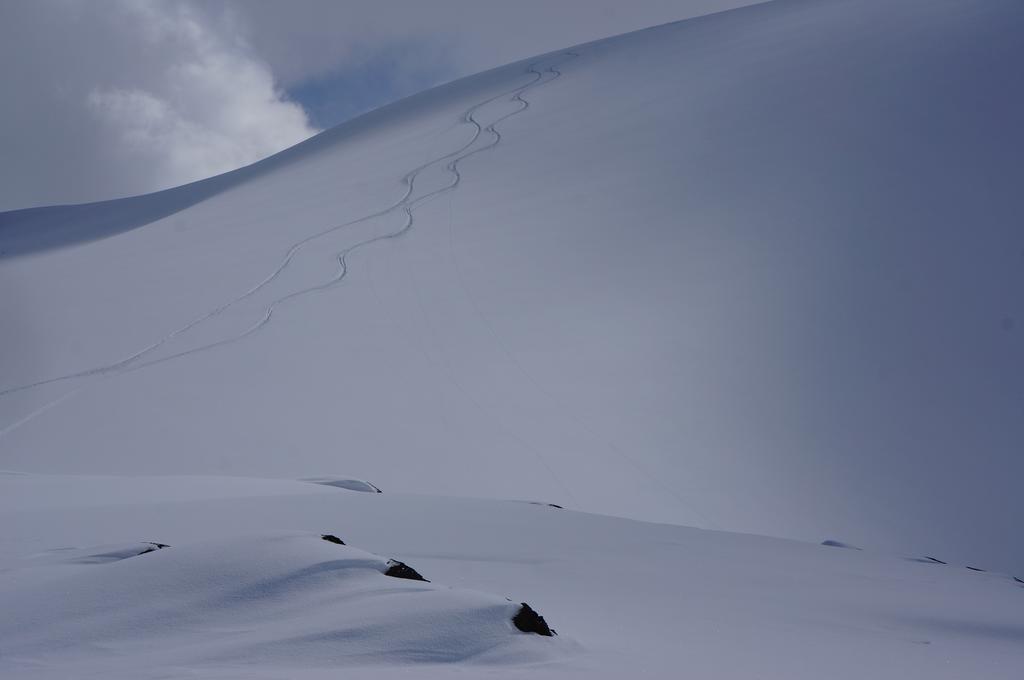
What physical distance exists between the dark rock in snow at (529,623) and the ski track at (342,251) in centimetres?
443

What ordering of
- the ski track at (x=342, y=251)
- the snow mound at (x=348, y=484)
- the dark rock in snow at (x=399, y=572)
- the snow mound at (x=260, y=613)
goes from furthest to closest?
the ski track at (x=342, y=251) → the snow mound at (x=348, y=484) → the dark rock in snow at (x=399, y=572) → the snow mound at (x=260, y=613)

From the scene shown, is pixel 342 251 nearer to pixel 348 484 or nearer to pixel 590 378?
pixel 590 378

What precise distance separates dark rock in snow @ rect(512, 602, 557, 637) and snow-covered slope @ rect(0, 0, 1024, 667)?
47 millimetres

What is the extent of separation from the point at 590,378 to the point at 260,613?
5073 mm

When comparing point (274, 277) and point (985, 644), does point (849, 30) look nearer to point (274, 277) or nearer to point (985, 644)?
point (274, 277)

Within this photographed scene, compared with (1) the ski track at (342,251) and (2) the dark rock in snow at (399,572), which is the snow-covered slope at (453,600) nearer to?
(2) the dark rock in snow at (399,572)

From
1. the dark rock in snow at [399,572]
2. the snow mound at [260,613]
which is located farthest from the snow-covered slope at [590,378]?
the dark rock in snow at [399,572]

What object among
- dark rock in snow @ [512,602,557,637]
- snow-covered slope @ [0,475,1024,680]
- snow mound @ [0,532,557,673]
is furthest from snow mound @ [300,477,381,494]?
dark rock in snow @ [512,602,557,637]

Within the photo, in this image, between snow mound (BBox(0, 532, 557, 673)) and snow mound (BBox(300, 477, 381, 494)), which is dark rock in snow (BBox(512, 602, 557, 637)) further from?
snow mound (BBox(300, 477, 381, 494))

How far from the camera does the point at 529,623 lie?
2225mm

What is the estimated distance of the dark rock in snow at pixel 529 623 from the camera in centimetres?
221

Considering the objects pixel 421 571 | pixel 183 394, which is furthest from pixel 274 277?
pixel 421 571

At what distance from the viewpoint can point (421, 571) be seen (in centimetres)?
311

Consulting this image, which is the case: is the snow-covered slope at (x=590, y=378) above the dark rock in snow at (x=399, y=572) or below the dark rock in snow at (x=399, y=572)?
above
